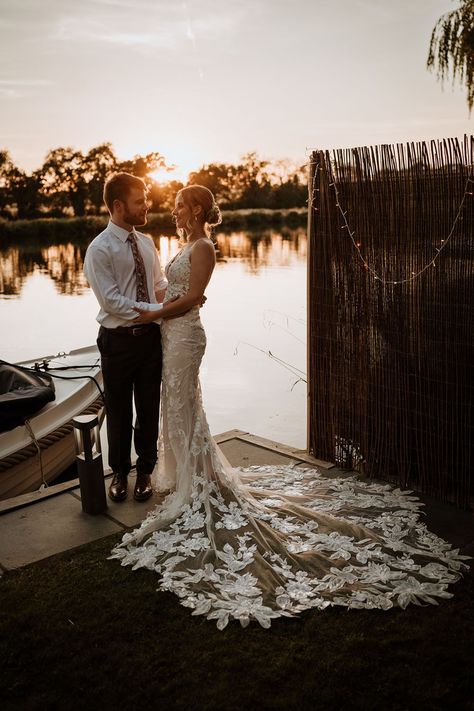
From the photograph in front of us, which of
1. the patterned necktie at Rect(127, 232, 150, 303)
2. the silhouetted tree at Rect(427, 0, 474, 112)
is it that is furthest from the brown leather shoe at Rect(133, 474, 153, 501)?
the silhouetted tree at Rect(427, 0, 474, 112)

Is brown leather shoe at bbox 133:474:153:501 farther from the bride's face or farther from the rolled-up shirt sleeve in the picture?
the bride's face

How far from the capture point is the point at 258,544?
2859 mm

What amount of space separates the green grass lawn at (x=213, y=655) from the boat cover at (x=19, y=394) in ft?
5.40

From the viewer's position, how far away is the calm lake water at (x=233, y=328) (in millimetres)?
7133

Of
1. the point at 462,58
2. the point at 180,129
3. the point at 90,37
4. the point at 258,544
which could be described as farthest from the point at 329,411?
the point at 180,129

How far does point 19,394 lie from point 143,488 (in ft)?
4.00

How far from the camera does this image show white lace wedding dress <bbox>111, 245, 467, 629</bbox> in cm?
254

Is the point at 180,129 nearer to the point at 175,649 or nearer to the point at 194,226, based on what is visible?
the point at 194,226

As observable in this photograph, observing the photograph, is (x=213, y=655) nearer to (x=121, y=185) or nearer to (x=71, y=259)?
(x=121, y=185)

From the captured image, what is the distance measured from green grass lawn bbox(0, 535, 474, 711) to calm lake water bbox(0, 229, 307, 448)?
3754 mm

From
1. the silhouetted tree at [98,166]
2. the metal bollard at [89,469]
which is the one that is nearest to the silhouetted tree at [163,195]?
the silhouetted tree at [98,166]

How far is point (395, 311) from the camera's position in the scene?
11.6 feet

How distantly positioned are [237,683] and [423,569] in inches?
40.9

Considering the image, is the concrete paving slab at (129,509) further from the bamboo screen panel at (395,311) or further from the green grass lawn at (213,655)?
the bamboo screen panel at (395,311)
